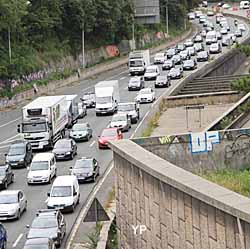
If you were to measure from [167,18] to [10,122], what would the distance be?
80320 mm

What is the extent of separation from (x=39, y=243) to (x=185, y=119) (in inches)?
1255

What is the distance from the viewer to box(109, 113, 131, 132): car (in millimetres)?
54688

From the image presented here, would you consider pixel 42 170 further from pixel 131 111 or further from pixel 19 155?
pixel 131 111

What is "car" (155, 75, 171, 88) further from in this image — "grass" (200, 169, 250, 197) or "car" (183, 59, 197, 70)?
"grass" (200, 169, 250, 197)

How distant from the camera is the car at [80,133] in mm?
53247

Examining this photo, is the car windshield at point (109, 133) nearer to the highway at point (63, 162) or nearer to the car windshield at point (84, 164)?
the highway at point (63, 162)

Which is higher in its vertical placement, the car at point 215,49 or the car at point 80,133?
the car at point 215,49

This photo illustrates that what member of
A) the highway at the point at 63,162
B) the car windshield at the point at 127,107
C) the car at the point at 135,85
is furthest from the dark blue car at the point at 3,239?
the car at the point at 135,85

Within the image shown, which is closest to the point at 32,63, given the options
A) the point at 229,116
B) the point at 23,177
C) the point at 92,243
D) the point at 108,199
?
the point at 23,177

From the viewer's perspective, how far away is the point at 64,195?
35250mm

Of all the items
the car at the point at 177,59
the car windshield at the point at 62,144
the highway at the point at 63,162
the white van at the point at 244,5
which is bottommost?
the highway at the point at 63,162

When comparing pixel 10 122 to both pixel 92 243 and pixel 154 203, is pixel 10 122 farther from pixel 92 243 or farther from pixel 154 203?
pixel 154 203

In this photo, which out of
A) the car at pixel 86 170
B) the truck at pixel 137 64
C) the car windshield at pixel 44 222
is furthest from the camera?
the truck at pixel 137 64

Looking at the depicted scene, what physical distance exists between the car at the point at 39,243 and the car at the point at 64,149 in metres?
19.7
